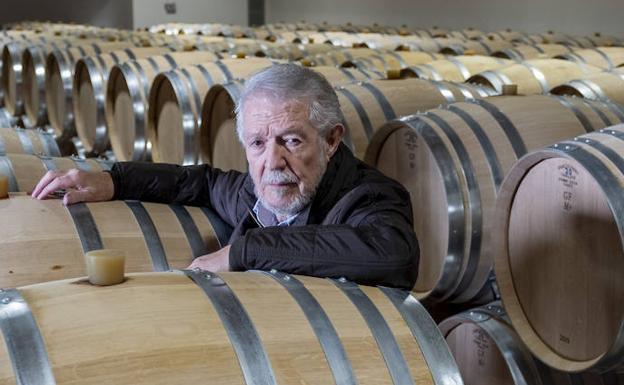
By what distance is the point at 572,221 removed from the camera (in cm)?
260

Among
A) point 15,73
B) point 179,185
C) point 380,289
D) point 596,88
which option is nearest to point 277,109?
point 380,289

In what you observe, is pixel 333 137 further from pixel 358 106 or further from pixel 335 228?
pixel 358 106

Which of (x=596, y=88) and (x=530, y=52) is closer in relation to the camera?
(x=596, y=88)

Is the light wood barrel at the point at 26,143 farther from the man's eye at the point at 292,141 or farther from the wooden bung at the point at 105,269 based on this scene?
the wooden bung at the point at 105,269

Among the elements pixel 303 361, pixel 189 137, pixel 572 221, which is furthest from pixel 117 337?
pixel 189 137

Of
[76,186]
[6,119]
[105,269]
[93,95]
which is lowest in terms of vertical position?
[6,119]

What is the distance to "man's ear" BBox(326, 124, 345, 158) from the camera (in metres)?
2.56

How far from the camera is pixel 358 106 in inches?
156

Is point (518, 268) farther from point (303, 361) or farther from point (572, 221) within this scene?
point (303, 361)

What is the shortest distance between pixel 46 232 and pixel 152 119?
2.68m

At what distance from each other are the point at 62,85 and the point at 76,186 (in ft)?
14.6

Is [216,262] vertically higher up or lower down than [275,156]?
lower down

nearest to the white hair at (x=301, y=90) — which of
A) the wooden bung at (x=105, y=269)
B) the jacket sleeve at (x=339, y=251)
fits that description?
the jacket sleeve at (x=339, y=251)

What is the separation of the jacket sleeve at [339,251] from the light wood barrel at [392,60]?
169 inches
